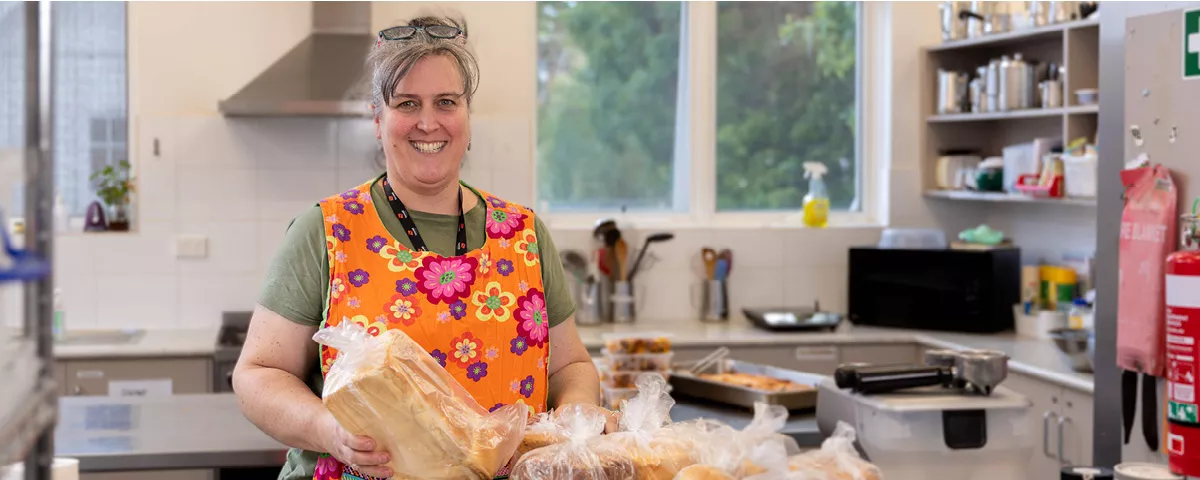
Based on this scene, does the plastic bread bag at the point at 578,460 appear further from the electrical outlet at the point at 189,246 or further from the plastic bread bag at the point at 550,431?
the electrical outlet at the point at 189,246

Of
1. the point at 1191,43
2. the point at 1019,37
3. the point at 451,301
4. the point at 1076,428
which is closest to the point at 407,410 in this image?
the point at 451,301

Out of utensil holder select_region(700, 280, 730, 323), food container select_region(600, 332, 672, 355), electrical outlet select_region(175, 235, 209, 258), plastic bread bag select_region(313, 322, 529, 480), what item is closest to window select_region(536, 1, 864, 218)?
utensil holder select_region(700, 280, 730, 323)

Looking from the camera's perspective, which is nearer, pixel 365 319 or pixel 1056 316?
pixel 365 319

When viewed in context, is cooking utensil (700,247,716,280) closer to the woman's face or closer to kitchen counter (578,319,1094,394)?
kitchen counter (578,319,1094,394)

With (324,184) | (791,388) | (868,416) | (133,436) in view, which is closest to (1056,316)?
(791,388)

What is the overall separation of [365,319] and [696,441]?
57cm

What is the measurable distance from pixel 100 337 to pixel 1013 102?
3.68 m

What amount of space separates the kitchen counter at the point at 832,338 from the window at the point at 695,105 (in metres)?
0.68

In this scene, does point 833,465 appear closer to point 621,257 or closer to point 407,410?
point 407,410

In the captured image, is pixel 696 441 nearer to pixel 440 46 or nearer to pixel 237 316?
pixel 440 46

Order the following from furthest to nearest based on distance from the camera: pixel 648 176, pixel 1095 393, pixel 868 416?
pixel 648 176
pixel 1095 393
pixel 868 416

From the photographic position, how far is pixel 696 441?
4.55 ft

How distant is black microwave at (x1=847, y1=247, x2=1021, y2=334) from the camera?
4500 millimetres

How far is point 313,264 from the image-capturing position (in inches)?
68.1
